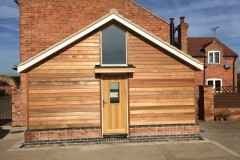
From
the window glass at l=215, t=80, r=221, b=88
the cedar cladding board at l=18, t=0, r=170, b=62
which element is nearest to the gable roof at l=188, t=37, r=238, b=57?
the window glass at l=215, t=80, r=221, b=88

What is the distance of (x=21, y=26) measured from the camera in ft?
34.7

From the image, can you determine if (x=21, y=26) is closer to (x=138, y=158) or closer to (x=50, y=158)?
(x=50, y=158)

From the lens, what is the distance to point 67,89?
7129 mm

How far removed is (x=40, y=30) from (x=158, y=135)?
321 inches

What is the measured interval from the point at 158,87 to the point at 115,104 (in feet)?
5.70

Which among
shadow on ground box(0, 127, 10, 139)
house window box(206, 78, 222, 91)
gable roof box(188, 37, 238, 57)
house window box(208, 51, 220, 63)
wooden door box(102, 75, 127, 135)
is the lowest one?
shadow on ground box(0, 127, 10, 139)

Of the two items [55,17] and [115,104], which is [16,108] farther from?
[115,104]

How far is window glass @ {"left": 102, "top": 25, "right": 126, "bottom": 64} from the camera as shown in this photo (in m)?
7.26

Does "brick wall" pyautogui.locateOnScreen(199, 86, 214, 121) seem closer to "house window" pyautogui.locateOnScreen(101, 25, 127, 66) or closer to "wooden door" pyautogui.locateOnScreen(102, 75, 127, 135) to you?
"wooden door" pyautogui.locateOnScreen(102, 75, 127, 135)

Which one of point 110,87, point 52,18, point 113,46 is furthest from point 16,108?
point 113,46

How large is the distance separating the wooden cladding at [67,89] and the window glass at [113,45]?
0.29 m

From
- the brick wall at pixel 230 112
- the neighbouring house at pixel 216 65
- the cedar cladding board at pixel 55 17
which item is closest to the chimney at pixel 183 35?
the cedar cladding board at pixel 55 17

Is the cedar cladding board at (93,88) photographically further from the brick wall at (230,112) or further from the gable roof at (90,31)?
the brick wall at (230,112)

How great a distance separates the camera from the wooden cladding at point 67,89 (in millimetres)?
7026
